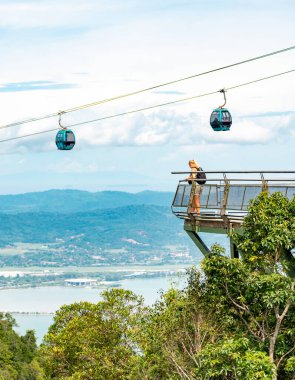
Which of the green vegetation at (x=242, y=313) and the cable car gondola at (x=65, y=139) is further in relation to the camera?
the cable car gondola at (x=65, y=139)

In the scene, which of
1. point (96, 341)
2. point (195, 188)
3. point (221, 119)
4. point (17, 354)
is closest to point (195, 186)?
point (195, 188)

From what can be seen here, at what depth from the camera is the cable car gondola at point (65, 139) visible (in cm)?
2764

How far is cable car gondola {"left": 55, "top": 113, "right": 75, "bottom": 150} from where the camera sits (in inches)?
1088

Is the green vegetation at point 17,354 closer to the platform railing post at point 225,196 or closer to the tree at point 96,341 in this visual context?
the tree at point 96,341

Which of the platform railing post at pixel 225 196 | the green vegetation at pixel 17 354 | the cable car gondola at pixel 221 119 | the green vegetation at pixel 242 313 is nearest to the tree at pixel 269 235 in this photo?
the green vegetation at pixel 242 313

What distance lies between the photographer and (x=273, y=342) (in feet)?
50.0

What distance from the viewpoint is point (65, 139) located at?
1088 inches

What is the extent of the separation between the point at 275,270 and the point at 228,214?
2495mm

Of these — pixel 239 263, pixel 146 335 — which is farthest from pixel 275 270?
pixel 146 335

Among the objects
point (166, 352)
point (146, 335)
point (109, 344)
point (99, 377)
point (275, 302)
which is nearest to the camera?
point (275, 302)

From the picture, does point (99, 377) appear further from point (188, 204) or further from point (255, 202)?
point (255, 202)

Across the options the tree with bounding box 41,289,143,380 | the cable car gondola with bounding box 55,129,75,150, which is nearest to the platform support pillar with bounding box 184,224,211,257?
the cable car gondola with bounding box 55,129,75,150

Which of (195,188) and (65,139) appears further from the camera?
(65,139)

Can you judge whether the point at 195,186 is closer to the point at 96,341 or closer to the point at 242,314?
the point at 242,314
